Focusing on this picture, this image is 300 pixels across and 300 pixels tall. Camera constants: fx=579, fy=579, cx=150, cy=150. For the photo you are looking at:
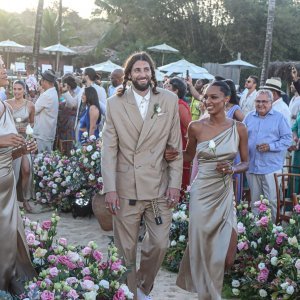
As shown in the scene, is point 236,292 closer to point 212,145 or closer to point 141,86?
point 212,145

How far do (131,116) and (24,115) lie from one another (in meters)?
4.42

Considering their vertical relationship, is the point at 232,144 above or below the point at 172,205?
above

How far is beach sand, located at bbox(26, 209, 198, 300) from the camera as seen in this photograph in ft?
17.8

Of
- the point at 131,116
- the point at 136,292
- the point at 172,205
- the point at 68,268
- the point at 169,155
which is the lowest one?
the point at 136,292

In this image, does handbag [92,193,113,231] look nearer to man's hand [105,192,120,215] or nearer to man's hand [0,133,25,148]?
man's hand [105,192,120,215]

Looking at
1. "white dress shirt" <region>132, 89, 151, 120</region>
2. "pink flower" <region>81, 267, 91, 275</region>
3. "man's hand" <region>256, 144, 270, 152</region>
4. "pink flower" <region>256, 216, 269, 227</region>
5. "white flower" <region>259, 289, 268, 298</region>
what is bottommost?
"white flower" <region>259, 289, 268, 298</region>

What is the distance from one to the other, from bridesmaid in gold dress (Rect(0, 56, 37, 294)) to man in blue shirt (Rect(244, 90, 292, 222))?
3217mm

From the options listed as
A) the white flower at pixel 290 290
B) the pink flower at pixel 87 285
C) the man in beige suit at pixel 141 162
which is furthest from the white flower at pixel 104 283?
the white flower at pixel 290 290

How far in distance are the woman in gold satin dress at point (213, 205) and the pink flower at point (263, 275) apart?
0.47 metres

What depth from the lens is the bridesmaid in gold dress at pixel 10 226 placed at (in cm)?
435

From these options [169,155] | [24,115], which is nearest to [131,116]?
[169,155]

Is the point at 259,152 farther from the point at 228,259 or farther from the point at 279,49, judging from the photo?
the point at 279,49

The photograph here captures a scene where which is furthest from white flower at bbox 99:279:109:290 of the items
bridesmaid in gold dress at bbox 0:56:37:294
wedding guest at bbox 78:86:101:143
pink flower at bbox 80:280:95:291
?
wedding guest at bbox 78:86:101:143

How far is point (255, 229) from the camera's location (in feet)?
18.5
